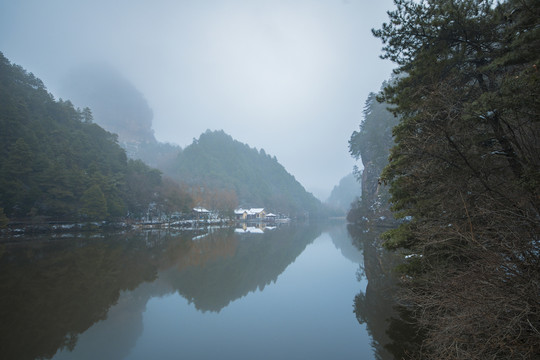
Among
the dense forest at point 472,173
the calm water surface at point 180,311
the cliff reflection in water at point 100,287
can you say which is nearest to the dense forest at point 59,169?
the cliff reflection in water at point 100,287

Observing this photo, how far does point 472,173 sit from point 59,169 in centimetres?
3608

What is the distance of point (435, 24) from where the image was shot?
4828mm

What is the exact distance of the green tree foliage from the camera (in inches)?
100

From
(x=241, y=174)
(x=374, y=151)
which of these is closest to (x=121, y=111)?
(x=241, y=174)

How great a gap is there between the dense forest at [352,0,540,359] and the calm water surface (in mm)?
2228

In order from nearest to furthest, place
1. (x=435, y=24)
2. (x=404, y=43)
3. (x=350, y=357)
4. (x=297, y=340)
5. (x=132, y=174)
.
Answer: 1. (x=350, y=357)
2. (x=435, y=24)
3. (x=297, y=340)
4. (x=404, y=43)
5. (x=132, y=174)

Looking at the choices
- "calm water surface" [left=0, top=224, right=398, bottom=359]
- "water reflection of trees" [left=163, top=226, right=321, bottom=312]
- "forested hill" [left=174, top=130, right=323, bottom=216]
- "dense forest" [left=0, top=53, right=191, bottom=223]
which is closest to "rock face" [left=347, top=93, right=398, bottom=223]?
"water reflection of trees" [left=163, top=226, right=321, bottom=312]

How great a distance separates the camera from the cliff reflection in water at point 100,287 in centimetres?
505

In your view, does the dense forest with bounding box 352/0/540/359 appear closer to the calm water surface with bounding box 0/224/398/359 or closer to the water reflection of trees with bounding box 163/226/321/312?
the calm water surface with bounding box 0/224/398/359

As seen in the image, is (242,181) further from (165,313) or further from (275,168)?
(165,313)

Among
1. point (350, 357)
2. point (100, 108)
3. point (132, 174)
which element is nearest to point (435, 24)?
point (350, 357)

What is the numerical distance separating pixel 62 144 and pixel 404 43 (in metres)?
A: 41.6

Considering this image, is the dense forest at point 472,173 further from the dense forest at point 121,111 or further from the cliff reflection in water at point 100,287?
the dense forest at point 121,111

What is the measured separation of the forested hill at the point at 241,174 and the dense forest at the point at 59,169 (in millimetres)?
33678
